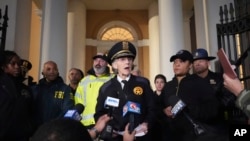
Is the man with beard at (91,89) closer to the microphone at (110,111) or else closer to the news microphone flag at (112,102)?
the microphone at (110,111)

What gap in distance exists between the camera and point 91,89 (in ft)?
13.7

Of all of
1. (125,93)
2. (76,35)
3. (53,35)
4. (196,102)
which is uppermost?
(76,35)

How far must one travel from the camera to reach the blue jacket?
158 inches

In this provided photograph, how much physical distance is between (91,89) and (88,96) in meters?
0.12

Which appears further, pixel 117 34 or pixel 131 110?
pixel 117 34

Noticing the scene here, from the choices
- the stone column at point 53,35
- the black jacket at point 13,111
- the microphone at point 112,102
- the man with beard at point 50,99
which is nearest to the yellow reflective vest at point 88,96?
the man with beard at point 50,99

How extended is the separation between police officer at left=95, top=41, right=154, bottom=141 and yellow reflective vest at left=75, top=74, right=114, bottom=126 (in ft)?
4.08

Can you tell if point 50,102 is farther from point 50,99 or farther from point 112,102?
point 112,102

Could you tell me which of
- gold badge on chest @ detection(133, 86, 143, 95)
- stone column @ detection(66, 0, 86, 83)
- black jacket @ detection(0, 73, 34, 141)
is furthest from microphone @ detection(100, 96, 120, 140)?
stone column @ detection(66, 0, 86, 83)

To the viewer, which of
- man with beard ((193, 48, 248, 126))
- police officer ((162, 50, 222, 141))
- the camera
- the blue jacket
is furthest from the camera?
the blue jacket

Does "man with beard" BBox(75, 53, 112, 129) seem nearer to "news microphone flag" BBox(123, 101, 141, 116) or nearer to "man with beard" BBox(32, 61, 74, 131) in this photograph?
"man with beard" BBox(32, 61, 74, 131)

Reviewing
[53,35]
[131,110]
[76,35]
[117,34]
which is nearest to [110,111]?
[131,110]

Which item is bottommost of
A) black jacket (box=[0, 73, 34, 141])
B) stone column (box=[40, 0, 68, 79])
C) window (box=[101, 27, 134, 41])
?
black jacket (box=[0, 73, 34, 141])

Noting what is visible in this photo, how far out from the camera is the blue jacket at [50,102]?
4004 millimetres
